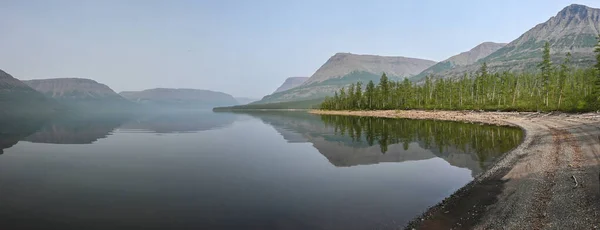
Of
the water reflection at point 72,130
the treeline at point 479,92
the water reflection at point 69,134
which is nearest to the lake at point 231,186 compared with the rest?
the water reflection at point 69,134

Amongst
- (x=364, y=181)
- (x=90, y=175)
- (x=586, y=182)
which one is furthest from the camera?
(x=90, y=175)

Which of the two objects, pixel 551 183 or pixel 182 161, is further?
pixel 182 161

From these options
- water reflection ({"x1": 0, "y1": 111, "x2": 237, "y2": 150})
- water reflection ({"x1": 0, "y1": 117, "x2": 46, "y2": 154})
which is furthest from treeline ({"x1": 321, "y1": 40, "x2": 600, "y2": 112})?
water reflection ({"x1": 0, "y1": 117, "x2": 46, "y2": 154})

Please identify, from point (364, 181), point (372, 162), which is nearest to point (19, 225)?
point (364, 181)

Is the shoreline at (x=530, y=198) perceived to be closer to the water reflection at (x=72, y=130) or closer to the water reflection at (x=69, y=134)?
the water reflection at (x=72, y=130)

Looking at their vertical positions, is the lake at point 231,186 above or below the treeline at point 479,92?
below

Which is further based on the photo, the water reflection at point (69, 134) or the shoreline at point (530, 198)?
the water reflection at point (69, 134)

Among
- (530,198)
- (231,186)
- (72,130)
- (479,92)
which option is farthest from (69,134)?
(479,92)

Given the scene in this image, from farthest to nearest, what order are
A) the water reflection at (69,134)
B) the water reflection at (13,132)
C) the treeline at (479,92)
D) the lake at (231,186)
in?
the treeline at (479,92), the water reflection at (69,134), the water reflection at (13,132), the lake at (231,186)

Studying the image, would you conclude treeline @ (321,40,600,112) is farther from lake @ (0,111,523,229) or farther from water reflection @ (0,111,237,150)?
water reflection @ (0,111,237,150)

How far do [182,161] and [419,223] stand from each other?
103ft

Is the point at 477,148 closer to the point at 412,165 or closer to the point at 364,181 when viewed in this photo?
the point at 412,165

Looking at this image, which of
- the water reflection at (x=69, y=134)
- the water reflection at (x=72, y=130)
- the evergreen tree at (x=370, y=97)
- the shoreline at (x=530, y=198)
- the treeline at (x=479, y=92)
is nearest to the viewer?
the shoreline at (x=530, y=198)

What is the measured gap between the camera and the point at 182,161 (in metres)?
39.9
